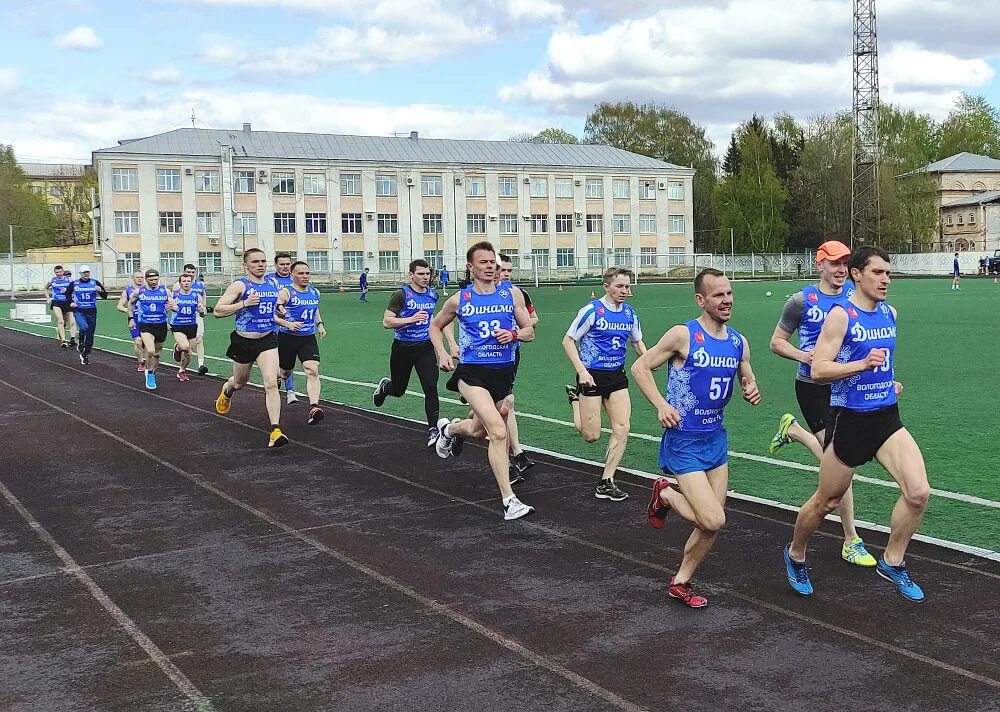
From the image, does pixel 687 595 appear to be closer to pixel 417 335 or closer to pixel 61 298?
pixel 417 335

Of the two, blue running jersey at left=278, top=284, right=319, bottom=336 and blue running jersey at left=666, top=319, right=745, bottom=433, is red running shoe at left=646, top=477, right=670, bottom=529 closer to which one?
blue running jersey at left=666, top=319, right=745, bottom=433

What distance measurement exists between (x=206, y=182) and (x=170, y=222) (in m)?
3.98

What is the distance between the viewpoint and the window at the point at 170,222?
244 ft

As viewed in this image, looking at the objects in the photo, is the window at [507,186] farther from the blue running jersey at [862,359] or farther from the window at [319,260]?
the blue running jersey at [862,359]

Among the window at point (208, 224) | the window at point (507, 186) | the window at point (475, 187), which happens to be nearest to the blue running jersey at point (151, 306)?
the window at point (208, 224)

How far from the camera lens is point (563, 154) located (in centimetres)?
8750

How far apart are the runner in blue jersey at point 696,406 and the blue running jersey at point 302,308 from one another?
325 inches

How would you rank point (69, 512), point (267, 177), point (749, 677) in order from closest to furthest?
point (749, 677)
point (69, 512)
point (267, 177)

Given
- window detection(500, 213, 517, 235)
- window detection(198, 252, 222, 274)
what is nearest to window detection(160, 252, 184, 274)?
window detection(198, 252, 222, 274)

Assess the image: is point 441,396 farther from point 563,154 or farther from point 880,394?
point 563,154

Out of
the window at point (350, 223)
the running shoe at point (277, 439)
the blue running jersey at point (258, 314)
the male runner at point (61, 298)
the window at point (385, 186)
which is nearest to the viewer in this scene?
the running shoe at point (277, 439)

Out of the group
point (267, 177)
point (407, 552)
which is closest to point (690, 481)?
point (407, 552)

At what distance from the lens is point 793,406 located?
43.8ft

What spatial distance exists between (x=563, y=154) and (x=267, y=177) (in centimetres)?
2553
